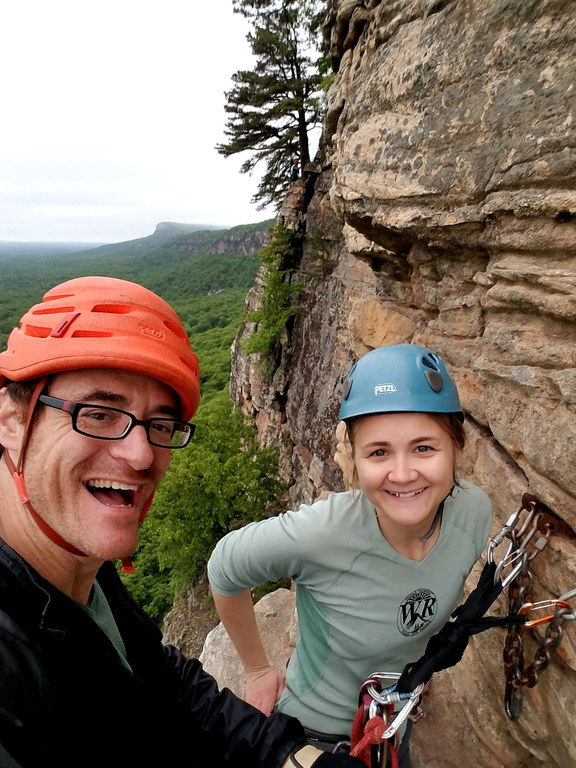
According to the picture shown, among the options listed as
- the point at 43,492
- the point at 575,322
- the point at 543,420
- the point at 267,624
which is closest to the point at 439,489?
the point at 543,420

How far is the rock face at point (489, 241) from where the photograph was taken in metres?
1.98

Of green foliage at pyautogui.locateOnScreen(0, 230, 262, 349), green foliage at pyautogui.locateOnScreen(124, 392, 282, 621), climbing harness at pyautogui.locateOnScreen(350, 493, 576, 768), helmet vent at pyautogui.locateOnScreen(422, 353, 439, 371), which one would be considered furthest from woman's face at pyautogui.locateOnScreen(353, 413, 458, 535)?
green foliage at pyautogui.locateOnScreen(0, 230, 262, 349)

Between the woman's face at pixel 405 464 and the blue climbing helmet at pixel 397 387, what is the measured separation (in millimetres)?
49

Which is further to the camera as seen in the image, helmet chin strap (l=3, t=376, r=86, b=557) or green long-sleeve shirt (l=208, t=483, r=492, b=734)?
green long-sleeve shirt (l=208, t=483, r=492, b=734)

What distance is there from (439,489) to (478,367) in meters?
1.19

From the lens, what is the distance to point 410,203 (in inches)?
108

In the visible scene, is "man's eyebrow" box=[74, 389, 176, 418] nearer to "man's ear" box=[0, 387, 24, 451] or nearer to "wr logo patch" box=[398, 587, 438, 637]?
"man's ear" box=[0, 387, 24, 451]

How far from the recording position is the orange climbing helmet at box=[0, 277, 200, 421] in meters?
1.42

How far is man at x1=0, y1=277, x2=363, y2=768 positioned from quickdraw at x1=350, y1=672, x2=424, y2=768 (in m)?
0.12

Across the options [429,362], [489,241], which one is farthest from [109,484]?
[489,241]

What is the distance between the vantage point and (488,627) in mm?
1698

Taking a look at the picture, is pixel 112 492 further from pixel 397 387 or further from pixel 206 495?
pixel 206 495

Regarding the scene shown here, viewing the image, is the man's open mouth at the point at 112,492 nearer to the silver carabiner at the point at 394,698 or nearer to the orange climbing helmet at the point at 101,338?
the orange climbing helmet at the point at 101,338

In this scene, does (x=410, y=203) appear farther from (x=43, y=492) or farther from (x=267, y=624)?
(x=267, y=624)
